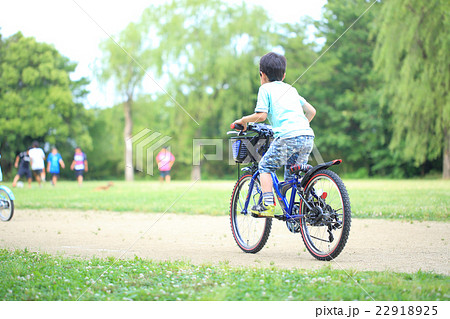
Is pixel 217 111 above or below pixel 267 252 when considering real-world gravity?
above

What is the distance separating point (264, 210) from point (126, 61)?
29485mm

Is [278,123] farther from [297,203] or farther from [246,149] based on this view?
[297,203]

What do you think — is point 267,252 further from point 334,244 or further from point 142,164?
point 142,164

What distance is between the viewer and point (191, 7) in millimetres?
32250

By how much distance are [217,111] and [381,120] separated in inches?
413

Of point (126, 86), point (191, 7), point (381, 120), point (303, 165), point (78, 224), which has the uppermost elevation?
point (191, 7)

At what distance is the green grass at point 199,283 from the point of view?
3350 mm

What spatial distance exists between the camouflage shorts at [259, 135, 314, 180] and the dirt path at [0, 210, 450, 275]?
93 cm

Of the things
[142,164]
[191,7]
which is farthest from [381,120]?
[142,164]

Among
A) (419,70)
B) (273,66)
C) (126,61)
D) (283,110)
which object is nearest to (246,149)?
(283,110)

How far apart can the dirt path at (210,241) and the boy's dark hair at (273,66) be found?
1814 mm

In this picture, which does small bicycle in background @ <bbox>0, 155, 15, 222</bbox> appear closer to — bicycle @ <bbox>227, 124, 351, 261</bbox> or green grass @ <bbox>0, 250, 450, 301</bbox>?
green grass @ <bbox>0, 250, 450, 301</bbox>

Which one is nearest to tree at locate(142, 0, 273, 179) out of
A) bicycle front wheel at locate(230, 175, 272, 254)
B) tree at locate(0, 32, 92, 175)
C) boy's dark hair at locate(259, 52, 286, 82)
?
tree at locate(0, 32, 92, 175)

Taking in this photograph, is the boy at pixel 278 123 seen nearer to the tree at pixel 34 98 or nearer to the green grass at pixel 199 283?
the green grass at pixel 199 283
